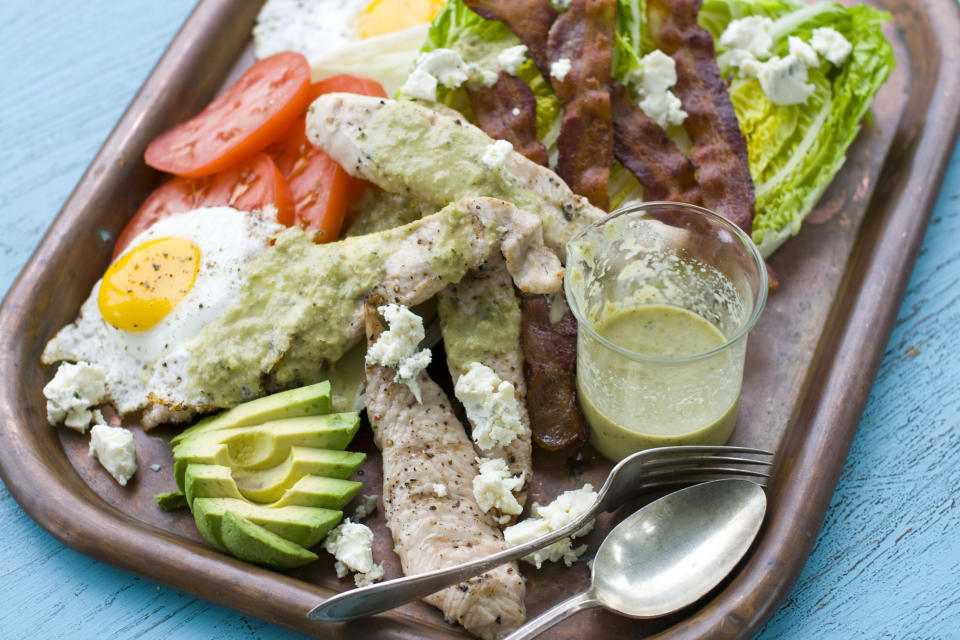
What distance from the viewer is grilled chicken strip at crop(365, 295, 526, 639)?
3365 mm

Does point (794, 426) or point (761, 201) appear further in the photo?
point (761, 201)

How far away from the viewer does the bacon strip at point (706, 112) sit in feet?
14.3

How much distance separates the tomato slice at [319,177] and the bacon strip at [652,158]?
1.25m

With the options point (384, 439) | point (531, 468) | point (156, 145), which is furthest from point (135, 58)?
point (531, 468)

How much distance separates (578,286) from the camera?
3.78 metres

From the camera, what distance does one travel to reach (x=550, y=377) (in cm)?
394

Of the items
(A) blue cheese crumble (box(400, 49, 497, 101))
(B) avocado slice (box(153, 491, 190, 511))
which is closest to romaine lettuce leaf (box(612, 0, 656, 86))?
(A) blue cheese crumble (box(400, 49, 497, 101))

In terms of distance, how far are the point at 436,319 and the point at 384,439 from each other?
0.70 meters

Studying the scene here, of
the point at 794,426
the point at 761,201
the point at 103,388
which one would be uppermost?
the point at 103,388

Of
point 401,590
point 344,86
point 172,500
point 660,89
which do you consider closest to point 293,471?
point 172,500

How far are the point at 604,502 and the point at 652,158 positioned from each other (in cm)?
174

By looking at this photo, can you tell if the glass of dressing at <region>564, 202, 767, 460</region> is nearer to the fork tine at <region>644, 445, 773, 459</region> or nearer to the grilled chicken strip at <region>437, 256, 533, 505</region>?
the fork tine at <region>644, 445, 773, 459</region>

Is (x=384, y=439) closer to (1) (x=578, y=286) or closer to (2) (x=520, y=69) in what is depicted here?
(1) (x=578, y=286)

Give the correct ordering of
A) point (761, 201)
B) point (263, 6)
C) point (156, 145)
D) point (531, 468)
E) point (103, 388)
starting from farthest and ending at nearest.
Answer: point (263, 6)
point (156, 145)
point (761, 201)
point (103, 388)
point (531, 468)
